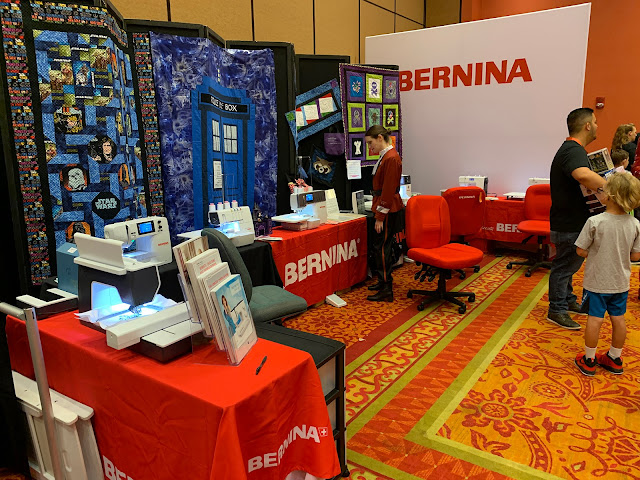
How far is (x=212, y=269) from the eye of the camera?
1.73 m

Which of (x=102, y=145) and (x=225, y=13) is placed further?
(x=225, y=13)

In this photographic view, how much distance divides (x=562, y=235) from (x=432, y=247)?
112 centimetres

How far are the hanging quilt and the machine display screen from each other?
100 inches

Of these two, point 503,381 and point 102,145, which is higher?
point 102,145

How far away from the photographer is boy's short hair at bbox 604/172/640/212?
272 centimetres

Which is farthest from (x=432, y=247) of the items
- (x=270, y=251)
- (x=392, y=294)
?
(x=270, y=251)

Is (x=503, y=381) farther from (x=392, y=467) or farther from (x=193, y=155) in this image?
(x=193, y=155)

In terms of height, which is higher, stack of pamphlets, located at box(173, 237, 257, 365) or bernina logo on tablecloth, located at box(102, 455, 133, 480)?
stack of pamphlets, located at box(173, 237, 257, 365)

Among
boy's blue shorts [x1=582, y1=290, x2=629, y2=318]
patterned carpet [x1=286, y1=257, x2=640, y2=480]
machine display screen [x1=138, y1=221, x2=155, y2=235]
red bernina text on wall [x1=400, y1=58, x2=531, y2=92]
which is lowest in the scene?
patterned carpet [x1=286, y1=257, x2=640, y2=480]

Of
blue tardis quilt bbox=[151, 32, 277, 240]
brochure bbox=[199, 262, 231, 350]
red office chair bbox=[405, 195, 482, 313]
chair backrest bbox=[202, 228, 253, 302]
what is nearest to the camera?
brochure bbox=[199, 262, 231, 350]

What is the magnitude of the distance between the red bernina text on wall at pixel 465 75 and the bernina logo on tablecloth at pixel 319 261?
3.01 metres

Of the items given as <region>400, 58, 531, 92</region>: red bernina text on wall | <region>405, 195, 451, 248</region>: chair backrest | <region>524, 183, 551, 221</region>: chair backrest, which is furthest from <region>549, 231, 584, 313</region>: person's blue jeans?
<region>400, 58, 531, 92</region>: red bernina text on wall

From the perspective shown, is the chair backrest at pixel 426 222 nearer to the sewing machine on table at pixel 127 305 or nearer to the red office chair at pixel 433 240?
the red office chair at pixel 433 240

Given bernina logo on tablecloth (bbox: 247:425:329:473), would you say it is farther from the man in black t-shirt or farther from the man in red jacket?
the man in red jacket
